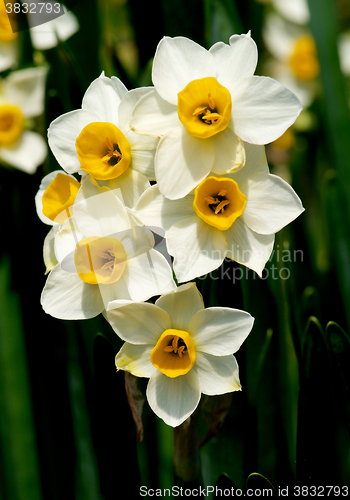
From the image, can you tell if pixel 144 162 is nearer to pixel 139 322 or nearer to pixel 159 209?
pixel 159 209

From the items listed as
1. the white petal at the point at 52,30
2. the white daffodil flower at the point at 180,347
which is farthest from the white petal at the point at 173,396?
the white petal at the point at 52,30

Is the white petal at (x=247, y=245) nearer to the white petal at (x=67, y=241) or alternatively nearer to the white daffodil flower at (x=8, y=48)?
the white petal at (x=67, y=241)

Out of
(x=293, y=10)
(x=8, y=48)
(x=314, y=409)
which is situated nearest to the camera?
(x=314, y=409)

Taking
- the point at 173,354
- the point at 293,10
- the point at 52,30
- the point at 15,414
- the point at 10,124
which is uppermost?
the point at 293,10

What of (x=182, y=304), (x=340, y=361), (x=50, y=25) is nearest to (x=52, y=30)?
(x=50, y=25)

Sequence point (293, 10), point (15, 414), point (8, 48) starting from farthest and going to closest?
point (293, 10), point (8, 48), point (15, 414)

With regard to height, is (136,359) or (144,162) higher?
(144,162)

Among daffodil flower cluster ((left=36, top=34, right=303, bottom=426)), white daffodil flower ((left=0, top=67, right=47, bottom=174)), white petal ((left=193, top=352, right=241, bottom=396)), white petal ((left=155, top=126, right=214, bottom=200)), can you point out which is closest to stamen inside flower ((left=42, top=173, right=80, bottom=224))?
daffodil flower cluster ((left=36, top=34, right=303, bottom=426))
